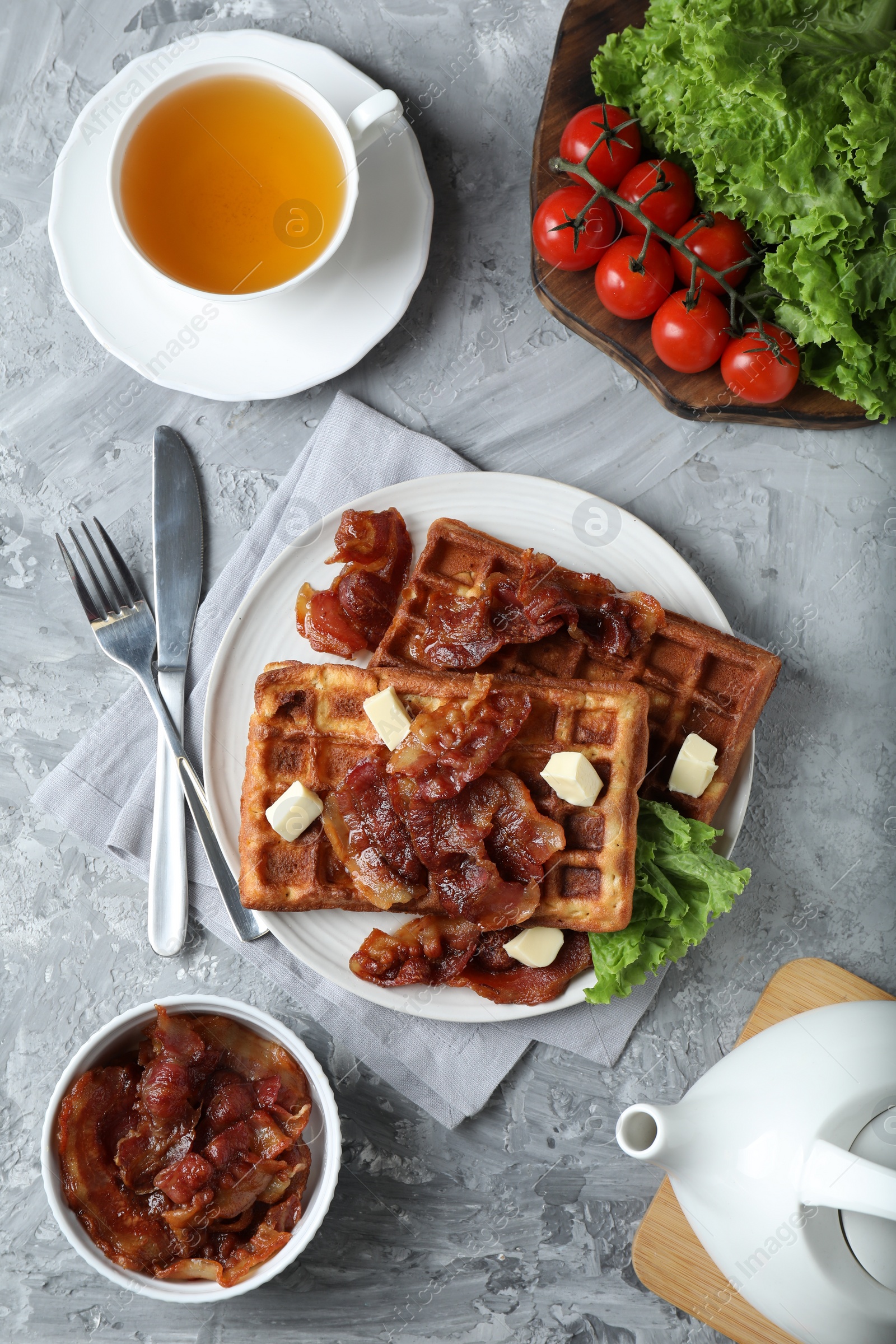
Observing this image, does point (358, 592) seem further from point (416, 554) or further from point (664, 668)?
point (664, 668)

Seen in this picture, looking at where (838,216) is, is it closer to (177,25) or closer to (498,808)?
(498,808)

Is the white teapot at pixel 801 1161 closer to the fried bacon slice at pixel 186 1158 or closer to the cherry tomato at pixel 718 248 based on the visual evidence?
the fried bacon slice at pixel 186 1158

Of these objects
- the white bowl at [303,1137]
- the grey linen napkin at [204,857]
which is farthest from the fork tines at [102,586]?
the white bowl at [303,1137]

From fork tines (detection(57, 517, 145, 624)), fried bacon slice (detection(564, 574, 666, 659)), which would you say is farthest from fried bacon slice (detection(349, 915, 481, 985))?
fork tines (detection(57, 517, 145, 624))

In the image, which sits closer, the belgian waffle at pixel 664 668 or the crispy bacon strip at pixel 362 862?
the crispy bacon strip at pixel 362 862

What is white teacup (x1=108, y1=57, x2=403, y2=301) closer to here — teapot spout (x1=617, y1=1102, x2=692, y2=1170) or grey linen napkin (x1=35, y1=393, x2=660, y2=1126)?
grey linen napkin (x1=35, y1=393, x2=660, y2=1126)

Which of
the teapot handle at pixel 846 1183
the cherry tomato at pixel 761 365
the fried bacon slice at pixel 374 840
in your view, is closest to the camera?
the teapot handle at pixel 846 1183
